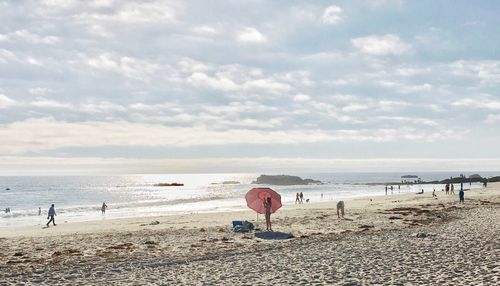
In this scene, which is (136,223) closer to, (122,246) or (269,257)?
(122,246)

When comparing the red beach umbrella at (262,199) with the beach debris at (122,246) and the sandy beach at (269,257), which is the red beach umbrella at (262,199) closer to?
the sandy beach at (269,257)

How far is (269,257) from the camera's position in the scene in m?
18.2

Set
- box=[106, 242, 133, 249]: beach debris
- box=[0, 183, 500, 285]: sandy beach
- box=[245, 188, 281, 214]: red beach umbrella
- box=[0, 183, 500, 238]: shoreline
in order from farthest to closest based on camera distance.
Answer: box=[0, 183, 500, 238]: shoreline, box=[245, 188, 281, 214]: red beach umbrella, box=[106, 242, 133, 249]: beach debris, box=[0, 183, 500, 285]: sandy beach

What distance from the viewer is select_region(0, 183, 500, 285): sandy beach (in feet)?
46.1

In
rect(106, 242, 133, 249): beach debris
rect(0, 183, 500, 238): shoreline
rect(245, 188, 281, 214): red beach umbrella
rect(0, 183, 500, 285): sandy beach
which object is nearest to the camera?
rect(0, 183, 500, 285): sandy beach

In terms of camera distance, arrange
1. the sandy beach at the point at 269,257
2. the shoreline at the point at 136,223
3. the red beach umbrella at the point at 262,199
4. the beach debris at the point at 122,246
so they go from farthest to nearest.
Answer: the shoreline at the point at 136,223, the red beach umbrella at the point at 262,199, the beach debris at the point at 122,246, the sandy beach at the point at 269,257

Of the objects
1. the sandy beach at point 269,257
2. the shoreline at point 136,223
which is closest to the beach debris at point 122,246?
the sandy beach at point 269,257

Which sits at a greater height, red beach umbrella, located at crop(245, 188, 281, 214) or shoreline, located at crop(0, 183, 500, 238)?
red beach umbrella, located at crop(245, 188, 281, 214)

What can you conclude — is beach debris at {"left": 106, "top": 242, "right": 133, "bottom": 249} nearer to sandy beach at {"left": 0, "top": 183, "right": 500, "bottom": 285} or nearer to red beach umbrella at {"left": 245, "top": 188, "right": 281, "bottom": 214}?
sandy beach at {"left": 0, "top": 183, "right": 500, "bottom": 285}

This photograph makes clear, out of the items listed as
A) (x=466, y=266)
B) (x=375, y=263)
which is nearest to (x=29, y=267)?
(x=375, y=263)

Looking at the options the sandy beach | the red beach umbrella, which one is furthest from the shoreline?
the sandy beach

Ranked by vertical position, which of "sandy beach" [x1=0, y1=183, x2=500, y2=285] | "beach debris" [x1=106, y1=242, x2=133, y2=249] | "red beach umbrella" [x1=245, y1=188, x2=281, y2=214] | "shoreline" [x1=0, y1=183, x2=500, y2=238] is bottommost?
"shoreline" [x1=0, y1=183, x2=500, y2=238]

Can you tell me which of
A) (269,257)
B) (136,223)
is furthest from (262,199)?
(136,223)

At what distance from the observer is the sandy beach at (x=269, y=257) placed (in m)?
14.1
